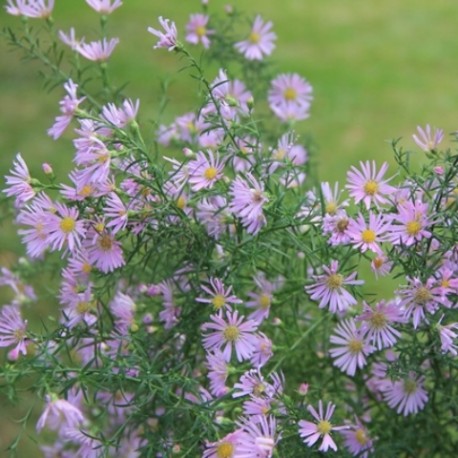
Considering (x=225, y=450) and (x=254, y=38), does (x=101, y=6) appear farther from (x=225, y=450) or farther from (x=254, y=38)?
(x=225, y=450)

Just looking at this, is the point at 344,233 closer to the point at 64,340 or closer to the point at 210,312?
the point at 210,312

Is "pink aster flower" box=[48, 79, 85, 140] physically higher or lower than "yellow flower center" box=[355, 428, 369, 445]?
higher

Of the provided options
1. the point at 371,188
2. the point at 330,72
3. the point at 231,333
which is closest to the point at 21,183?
the point at 231,333

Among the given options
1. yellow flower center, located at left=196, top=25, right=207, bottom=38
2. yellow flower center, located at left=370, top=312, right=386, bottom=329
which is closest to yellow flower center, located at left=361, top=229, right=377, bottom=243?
yellow flower center, located at left=370, top=312, right=386, bottom=329

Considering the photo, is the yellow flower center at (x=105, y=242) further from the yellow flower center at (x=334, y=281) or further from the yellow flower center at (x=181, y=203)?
the yellow flower center at (x=334, y=281)

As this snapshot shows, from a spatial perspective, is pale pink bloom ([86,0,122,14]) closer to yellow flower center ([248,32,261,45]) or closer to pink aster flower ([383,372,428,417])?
yellow flower center ([248,32,261,45])

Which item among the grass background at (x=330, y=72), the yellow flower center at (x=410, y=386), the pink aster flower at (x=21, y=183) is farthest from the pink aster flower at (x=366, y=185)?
the grass background at (x=330, y=72)
